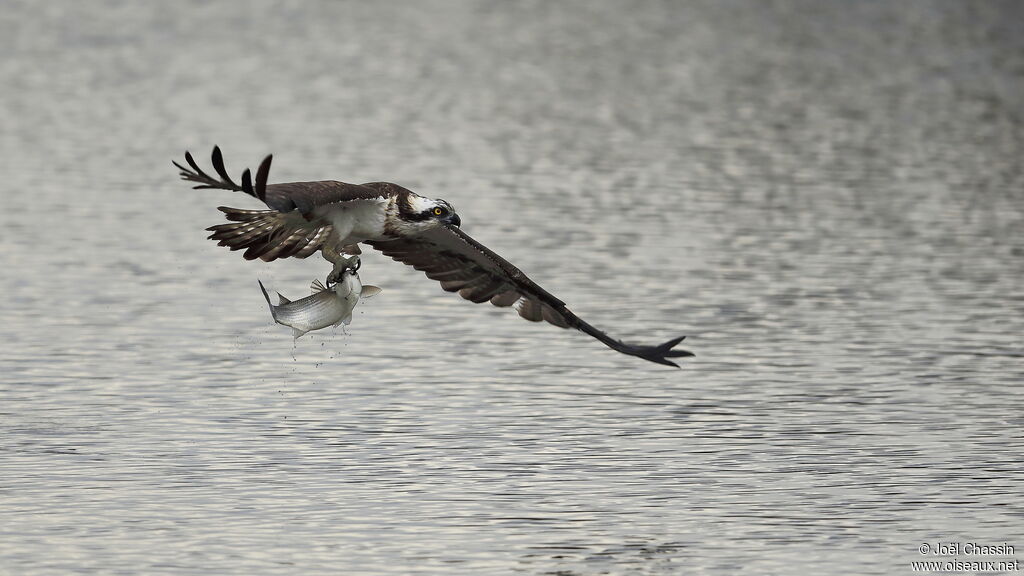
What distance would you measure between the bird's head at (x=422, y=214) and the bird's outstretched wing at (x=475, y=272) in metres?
0.17

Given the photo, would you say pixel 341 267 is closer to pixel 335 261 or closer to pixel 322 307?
pixel 335 261

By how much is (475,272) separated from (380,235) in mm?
1035

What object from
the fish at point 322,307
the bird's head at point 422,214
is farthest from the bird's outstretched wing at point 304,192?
the fish at point 322,307

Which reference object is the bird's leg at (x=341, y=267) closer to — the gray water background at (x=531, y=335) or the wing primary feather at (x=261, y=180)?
the wing primary feather at (x=261, y=180)

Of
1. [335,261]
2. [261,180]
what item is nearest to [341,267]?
[335,261]

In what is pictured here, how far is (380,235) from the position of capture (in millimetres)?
13492

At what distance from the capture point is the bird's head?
43.9ft

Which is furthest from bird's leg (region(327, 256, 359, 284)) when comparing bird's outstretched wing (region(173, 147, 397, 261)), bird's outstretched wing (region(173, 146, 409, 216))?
bird's outstretched wing (region(173, 146, 409, 216))

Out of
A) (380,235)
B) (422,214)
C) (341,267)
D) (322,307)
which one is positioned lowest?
(322,307)

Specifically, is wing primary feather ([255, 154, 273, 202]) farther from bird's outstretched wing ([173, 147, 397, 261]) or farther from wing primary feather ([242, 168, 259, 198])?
bird's outstretched wing ([173, 147, 397, 261])

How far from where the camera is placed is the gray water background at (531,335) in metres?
12.5

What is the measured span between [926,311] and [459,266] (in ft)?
22.6

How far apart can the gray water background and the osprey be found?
1.07m

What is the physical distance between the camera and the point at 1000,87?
38.2 m
